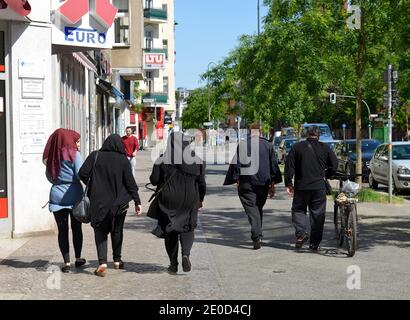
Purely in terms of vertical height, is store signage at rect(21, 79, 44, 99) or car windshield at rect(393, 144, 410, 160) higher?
store signage at rect(21, 79, 44, 99)

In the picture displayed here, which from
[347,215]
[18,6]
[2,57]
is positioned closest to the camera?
[347,215]

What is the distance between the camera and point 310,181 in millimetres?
10172

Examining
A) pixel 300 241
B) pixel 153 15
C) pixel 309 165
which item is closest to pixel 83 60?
pixel 309 165

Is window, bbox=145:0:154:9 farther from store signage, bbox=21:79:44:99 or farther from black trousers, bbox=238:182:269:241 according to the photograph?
black trousers, bbox=238:182:269:241

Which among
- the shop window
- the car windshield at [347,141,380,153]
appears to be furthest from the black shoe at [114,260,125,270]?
the shop window

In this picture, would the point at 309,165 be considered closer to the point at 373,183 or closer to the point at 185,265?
the point at 185,265

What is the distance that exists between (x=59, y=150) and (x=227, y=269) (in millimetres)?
2534

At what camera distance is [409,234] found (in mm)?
11891

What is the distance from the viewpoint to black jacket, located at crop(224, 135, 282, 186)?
1057 centimetres

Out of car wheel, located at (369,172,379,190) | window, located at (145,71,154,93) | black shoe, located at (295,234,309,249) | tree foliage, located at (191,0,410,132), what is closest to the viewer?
black shoe, located at (295,234,309,249)

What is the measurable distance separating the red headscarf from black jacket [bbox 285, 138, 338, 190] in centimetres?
321

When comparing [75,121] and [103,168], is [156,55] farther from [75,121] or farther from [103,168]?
[103,168]

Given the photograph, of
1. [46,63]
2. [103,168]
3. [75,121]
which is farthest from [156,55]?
[103,168]

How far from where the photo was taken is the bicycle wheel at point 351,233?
9.54 meters
